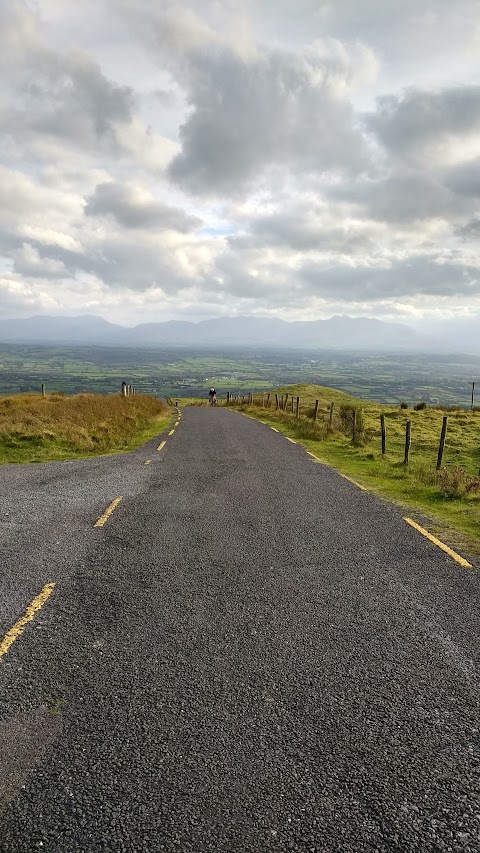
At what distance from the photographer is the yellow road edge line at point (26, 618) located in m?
4.51

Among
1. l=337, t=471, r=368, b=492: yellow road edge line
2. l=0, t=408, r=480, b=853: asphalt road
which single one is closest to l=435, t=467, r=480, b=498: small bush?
l=337, t=471, r=368, b=492: yellow road edge line

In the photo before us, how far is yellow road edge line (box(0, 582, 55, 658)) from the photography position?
451 cm

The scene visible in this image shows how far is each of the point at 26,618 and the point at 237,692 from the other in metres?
2.50

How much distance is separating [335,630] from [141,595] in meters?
2.29

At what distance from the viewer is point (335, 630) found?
4914 mm

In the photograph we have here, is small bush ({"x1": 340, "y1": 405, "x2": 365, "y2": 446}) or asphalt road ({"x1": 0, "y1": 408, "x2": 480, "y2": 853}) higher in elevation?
asphalt road ({"x1": 0, "y1": 408, "x2": 480, "y2": 853})

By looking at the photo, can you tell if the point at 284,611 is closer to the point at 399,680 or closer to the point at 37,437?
the point at 399,680

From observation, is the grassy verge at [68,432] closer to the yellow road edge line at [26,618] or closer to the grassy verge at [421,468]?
the grassy verge at [421,468]

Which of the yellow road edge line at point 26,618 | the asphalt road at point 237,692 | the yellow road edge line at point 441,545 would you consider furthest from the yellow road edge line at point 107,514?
the yellow road edge line at point 441,545

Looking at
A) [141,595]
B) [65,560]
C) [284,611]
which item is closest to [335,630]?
[284,611]

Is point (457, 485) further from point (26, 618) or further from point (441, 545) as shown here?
point (26, 618)

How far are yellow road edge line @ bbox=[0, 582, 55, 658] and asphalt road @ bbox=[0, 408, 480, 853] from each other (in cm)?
8

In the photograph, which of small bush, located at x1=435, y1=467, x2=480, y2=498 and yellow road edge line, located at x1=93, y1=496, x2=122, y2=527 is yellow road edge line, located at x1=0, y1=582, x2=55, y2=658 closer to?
yellow road edge line, located at x1=93, y1=496, x2=122, y2=527

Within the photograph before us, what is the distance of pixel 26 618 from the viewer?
196 inches
